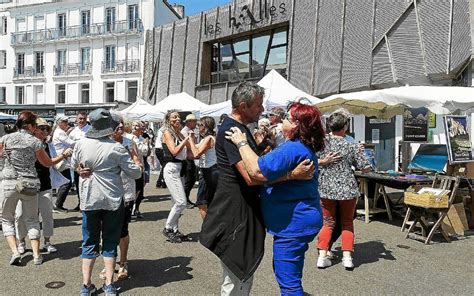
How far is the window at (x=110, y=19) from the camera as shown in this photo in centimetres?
3516

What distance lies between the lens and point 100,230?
12.9 ft

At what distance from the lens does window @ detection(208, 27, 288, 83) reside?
19969 mm

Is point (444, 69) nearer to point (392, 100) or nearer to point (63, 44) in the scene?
point (392, 100)

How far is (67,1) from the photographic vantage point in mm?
36688

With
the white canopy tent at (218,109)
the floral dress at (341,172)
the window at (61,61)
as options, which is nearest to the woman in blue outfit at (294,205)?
the floral dress at (341,172)

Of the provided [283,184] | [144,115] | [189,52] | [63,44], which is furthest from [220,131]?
[63,44]

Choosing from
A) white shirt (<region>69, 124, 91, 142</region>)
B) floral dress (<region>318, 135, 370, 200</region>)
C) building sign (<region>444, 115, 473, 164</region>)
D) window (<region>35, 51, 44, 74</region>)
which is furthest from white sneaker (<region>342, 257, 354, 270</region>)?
window (<region>35, 51, 44, 74</region>)

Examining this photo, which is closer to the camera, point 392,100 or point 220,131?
point 220,131

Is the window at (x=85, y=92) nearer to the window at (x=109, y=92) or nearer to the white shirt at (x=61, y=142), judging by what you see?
the window at (x=109, y=92)

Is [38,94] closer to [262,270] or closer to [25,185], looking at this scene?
[25,185]

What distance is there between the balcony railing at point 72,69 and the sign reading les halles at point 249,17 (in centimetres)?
1770

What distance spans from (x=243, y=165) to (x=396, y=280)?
2.93 metres

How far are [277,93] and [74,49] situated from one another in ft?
102

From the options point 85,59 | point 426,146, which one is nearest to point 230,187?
point 426,146
